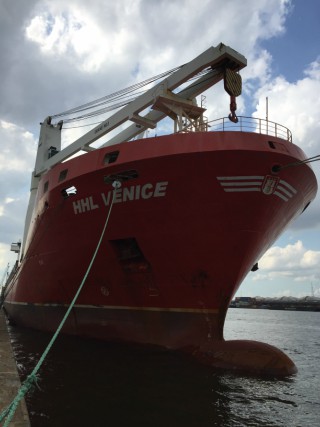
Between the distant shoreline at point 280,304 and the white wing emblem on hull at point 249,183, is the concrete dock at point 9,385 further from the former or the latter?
the distant shoreline at point 280,304

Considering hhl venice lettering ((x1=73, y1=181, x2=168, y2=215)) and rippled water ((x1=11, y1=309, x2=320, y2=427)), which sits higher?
hhl venice lettering ((x1=73, y1=181, x2=168, y2=215))

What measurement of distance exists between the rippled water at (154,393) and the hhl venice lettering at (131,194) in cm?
394

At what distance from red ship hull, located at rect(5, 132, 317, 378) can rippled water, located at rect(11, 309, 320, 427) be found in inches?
39.7

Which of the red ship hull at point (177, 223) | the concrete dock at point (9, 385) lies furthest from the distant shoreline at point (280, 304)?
the concrete dock at point (9, 385)

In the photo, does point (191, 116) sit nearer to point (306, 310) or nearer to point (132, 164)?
point (132, 164)

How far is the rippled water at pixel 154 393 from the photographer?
18.3 ft

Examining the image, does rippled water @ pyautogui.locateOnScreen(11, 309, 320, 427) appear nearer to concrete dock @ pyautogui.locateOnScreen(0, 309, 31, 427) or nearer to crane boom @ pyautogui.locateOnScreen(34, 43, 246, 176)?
concrete dock @ pyautogui.locateOnScreen(0, 309, 31, 427)

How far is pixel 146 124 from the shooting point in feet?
42.7

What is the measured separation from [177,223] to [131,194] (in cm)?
137

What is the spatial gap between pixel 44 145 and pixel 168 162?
42.4 feet

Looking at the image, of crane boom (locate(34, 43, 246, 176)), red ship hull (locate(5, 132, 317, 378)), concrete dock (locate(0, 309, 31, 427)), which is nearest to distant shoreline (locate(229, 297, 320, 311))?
crane boom (locate(34, 43, 246, 176))

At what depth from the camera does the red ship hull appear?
28.1 ft

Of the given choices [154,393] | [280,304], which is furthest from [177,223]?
[280,304]

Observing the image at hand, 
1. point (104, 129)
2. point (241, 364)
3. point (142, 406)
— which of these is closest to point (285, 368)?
point (241, 364)
